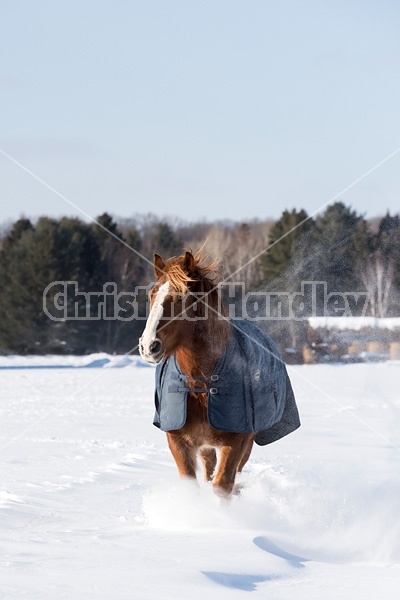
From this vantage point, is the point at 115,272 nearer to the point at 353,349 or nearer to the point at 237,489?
the point at 353,349

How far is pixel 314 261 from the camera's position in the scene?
28781 millimetres

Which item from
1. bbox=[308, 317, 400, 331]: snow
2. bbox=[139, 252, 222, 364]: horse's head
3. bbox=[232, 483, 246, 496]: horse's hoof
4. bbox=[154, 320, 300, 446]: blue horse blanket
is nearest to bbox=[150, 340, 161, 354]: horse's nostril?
bbox=[139, 252, 222, 364]: horse's head

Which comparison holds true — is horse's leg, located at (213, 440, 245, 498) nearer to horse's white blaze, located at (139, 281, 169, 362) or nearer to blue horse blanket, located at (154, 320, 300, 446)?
blue horse blanket, located at (154, 320, 300, 446)

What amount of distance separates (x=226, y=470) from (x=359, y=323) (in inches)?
925

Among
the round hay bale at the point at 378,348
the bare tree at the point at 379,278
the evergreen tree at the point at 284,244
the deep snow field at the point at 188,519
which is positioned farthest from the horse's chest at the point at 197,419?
the evergreen tree at the point at 284,244

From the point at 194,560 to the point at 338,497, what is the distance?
1866 mm

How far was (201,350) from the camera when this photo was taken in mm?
5059

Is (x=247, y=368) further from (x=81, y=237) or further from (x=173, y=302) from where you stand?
(x=81, y=237)

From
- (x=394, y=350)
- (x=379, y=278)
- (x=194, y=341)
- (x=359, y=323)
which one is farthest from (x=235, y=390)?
(x=359, y=323)

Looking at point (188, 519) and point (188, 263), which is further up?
point (188, 263)

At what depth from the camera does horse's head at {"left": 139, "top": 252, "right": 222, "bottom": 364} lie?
477 centimetres

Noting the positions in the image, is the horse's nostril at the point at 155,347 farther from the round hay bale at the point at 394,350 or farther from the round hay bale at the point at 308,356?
the round hay bale at the point at 394,350

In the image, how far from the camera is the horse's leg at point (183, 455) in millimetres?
5156

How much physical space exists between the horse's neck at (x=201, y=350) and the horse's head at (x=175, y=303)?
Answer: 1.6 inches
